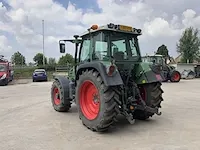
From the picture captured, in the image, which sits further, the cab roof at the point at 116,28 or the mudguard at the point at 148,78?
the mudguard at the point at 148,78

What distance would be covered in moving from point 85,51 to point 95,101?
1486mm

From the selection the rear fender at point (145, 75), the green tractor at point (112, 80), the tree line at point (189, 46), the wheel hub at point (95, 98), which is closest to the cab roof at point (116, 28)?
the green tractor at point (112, 80)

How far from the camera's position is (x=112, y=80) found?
4852 mm

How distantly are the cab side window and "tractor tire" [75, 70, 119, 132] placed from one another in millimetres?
747

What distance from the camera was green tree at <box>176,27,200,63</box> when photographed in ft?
133

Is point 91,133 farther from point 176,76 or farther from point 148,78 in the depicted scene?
point 176,76

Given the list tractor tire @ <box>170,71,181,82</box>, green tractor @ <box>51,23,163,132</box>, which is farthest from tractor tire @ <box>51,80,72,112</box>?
tractor tire @ <box>170,71,181,82</box>

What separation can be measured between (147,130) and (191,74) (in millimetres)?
27366

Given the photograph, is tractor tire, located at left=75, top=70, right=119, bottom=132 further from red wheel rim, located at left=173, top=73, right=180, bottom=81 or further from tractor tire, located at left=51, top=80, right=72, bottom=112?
red wheel rim, located at left=173, top=73, right=180, bottom=81

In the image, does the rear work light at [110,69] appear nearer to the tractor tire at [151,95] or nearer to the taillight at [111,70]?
the taillight at [111,70]

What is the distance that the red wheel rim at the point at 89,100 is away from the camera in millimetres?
5484

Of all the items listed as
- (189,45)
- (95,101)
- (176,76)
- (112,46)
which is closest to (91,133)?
(95,101)

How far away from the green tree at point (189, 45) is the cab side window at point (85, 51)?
37.8 metres

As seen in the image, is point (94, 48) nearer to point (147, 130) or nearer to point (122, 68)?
point (122, 68)
